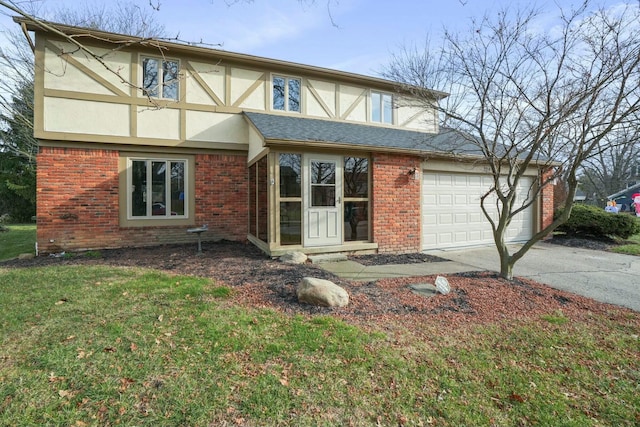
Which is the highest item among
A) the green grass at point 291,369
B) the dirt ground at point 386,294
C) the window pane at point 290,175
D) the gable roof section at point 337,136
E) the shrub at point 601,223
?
the gable roof section at point 337,136

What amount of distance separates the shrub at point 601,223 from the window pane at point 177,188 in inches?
507

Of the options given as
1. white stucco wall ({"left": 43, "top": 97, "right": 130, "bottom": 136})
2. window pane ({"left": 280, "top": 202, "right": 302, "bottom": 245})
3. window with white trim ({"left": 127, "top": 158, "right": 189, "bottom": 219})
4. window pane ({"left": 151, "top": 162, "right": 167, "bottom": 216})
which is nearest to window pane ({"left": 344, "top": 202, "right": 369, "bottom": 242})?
window pane ({"left": 280, "top": 202, "right": 302, "bottom": 245})

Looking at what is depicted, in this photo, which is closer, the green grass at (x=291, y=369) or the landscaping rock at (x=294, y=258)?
the green grass at (x=291, y=369)

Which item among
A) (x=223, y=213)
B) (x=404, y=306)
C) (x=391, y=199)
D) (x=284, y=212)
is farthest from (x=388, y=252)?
(x=223, y=213)

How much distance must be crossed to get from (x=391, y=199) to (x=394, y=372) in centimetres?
608

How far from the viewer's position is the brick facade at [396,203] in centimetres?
843

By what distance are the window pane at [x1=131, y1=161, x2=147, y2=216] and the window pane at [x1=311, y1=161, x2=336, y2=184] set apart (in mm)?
4860

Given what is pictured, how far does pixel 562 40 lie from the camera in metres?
5.49

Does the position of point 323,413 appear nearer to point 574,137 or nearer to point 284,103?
point 574,137

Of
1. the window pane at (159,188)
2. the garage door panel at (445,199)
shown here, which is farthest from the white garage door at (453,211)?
the window pane at (159,188)

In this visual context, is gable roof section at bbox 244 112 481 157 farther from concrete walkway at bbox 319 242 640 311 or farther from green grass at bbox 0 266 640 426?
green grass at bbox 0 266 640 426

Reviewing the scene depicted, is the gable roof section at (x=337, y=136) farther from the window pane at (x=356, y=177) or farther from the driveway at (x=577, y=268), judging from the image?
the driveway at (x=577, y=268)

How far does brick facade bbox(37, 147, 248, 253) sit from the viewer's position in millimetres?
8156

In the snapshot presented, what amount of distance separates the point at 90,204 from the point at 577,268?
38.9ft
